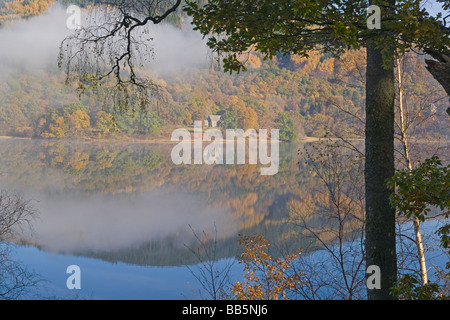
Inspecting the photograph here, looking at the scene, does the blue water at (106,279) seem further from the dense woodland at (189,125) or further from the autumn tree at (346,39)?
the autumn tree at (346,39)

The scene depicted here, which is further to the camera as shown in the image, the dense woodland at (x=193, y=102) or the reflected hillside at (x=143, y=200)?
the dense woodland at (x=193, y=102)

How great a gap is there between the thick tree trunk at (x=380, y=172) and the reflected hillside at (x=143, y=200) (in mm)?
12206

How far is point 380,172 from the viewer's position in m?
3.90

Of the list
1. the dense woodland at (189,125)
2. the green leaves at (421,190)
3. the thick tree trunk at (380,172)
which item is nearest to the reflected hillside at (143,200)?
the dense woodland at (189,125)

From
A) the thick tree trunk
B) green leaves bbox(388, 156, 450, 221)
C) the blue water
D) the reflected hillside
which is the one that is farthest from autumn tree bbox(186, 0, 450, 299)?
the reflected hillside

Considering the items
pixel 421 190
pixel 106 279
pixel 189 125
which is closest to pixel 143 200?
pixel 106 279

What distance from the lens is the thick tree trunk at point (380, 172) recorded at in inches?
153

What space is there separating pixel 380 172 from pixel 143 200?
26.8m

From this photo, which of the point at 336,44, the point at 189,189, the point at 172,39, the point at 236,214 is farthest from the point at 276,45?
the point at 172,39

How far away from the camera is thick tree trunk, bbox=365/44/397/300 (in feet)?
12.8

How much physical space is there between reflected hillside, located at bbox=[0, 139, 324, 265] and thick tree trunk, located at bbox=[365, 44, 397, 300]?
12.2 metres

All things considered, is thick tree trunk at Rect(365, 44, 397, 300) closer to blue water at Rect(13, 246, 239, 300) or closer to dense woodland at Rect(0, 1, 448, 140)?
blue water at Rect(13, 246, 239, 300)

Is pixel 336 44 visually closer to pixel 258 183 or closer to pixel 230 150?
pixel 258 183

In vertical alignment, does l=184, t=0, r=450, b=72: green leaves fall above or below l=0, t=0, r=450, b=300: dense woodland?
below
